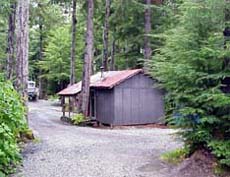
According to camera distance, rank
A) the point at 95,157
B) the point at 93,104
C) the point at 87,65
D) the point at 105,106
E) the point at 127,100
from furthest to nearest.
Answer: the point at 93,104, the point at 87,65, the point at 105,106, the point at 127,100, the point at 95,157

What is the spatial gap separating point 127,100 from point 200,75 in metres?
12.2

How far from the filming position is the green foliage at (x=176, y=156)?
32.0 ft

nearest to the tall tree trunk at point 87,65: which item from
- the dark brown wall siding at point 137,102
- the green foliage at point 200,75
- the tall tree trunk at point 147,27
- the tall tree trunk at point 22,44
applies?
the dark brown wall siding at point 137,102

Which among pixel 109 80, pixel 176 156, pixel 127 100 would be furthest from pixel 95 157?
pixel 109 80

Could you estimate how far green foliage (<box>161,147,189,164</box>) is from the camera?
974 centimetres

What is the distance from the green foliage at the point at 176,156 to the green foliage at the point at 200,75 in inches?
15.1

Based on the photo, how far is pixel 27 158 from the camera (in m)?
10.1

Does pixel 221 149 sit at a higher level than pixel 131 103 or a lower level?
lower

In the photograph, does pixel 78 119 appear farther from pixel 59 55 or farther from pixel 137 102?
pixel 59 55

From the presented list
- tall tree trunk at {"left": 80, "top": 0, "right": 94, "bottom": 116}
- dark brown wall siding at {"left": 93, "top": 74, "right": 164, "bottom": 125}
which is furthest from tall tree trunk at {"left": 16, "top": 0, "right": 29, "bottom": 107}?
tall tree trunk at {"left": 80, "top": 0, "right": 94, "bottom": 116}

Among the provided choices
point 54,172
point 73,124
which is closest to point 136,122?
point 73,124

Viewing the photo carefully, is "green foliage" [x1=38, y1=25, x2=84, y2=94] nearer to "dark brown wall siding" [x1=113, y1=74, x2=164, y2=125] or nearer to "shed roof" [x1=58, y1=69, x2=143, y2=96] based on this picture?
"shed roof" [x1=58, y1=69, x2=143, y2=96]

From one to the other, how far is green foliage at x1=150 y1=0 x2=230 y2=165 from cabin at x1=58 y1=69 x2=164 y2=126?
10788mm

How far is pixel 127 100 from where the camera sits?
2086 cm
